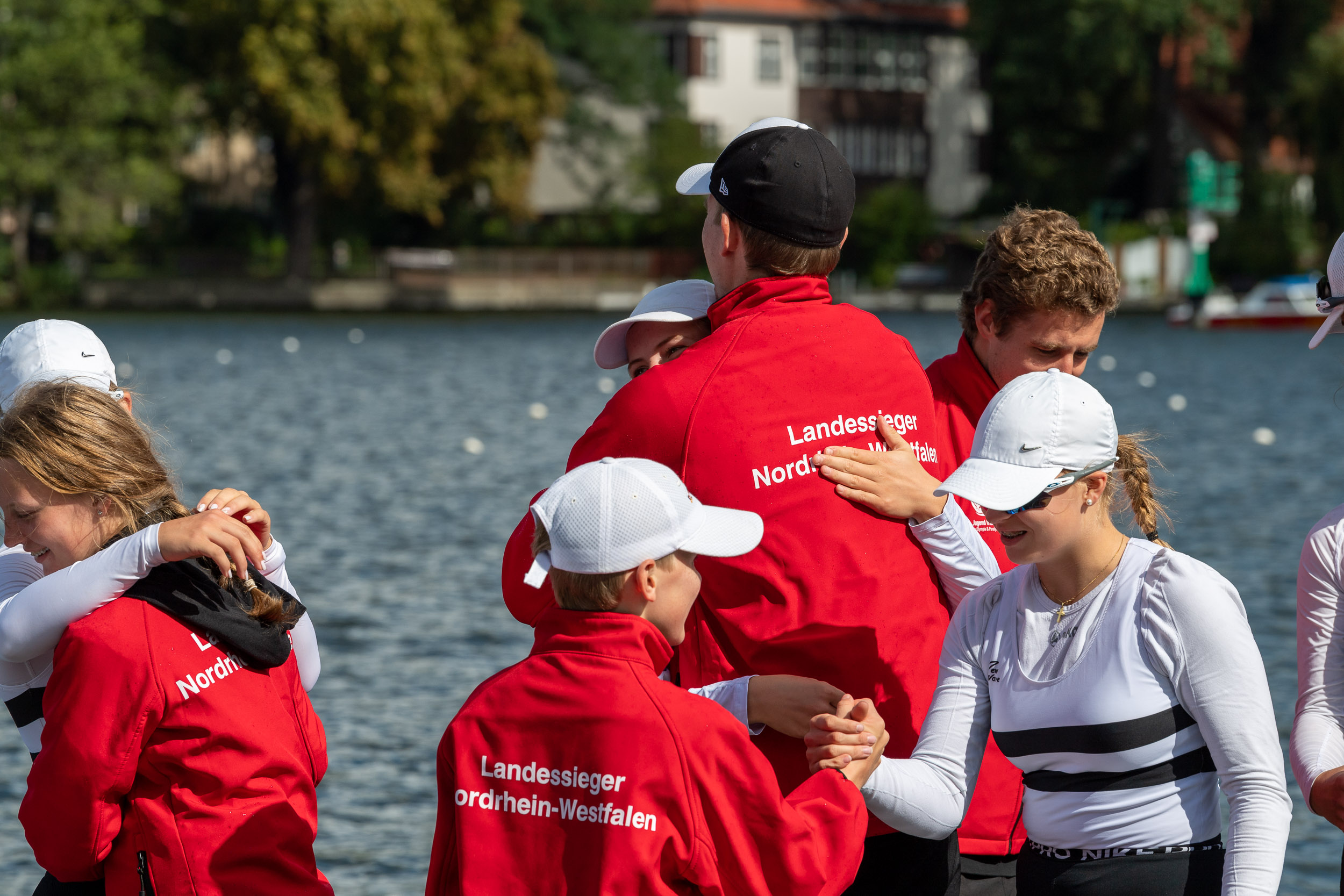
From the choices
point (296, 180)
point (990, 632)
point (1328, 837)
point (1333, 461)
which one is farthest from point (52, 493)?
point (296, 180)

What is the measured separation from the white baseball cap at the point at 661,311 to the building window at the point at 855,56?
78565mm

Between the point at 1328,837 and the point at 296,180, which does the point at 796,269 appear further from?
the point at 296,180

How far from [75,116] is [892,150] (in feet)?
133

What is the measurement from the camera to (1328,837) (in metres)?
9.70

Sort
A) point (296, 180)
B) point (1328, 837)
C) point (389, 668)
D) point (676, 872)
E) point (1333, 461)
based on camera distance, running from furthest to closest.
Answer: point (296, 180), point (1333, 461), point (389, 668), point (1328, 837), point (676, 872)

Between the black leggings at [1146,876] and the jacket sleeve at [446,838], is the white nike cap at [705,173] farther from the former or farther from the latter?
the black leggings at [1146,876]

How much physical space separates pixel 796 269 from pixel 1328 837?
7.89 meters

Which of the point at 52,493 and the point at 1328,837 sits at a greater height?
the point at 52,493

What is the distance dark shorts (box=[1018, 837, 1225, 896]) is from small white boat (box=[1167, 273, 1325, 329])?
48762 millimetres

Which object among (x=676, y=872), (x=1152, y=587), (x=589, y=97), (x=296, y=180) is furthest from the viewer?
(x=589, y=97)

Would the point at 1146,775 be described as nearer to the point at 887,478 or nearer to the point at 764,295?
the point at 887,478

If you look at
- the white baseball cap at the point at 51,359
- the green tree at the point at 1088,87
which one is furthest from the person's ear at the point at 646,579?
the green tree at the point at 1088,87

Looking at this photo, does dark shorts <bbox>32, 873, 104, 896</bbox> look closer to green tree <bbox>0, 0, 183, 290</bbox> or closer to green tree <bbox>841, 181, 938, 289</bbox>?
green tree <bbox>0, 0, 183, 290</bbox>

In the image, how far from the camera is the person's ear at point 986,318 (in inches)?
149
